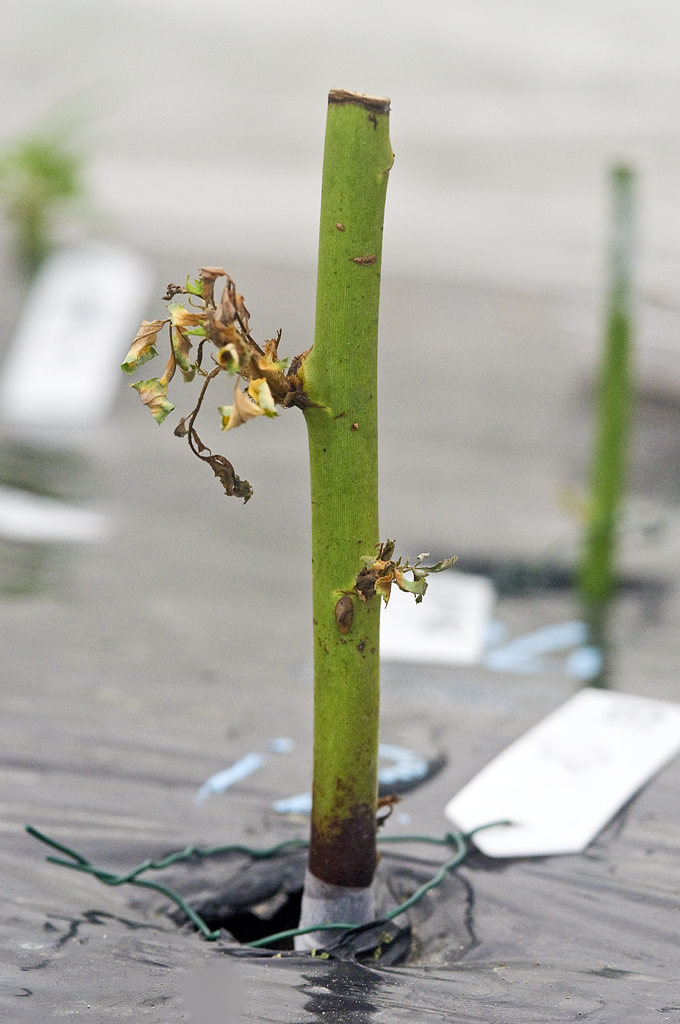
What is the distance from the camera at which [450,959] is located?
3.55 feet

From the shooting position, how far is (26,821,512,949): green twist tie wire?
109cm

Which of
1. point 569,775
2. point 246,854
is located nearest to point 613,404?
point 569,775

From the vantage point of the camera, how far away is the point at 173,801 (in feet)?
4.59

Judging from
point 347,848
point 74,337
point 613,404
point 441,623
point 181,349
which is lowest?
point 347,848

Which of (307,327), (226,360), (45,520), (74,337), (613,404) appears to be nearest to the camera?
(226,360)

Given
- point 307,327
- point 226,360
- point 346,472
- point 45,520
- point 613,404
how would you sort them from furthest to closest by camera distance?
point 307,327 < point 45,520 < point 613,404 < point 346,472 < point 226,360

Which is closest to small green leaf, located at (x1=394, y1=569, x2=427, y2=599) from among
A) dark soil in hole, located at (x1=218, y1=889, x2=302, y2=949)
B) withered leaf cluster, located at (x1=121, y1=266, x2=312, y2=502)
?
withered leaf cluster, located at (x1=121, y1=266, x2=312, y2=502)

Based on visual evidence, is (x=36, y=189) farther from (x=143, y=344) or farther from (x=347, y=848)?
(x=347, y=848)

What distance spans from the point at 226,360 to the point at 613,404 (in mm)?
1379

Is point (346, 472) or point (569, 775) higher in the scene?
point (346, 472)

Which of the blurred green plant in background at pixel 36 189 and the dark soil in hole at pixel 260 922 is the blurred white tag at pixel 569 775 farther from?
the blurred green plant in background at pixel 36 189

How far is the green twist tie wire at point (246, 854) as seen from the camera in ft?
3.59

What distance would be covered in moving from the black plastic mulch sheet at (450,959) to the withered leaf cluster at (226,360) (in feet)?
1.54

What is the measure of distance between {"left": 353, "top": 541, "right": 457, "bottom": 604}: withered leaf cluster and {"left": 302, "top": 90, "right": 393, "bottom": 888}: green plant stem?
0.15ft
